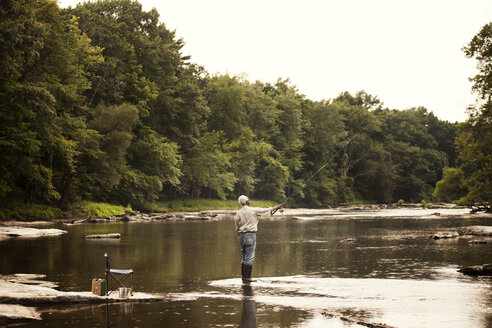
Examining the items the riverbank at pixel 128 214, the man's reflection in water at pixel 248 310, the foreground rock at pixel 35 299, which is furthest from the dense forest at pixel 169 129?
the foreground rock at pixel 35 299

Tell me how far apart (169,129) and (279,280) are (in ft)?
178

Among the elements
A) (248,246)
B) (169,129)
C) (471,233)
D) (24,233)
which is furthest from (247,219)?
(169,129)

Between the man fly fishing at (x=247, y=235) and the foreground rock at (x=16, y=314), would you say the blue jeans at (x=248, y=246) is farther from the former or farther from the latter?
the foreground rock at (x=16, y=314)

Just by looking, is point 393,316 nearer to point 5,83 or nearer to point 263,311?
point 263,311

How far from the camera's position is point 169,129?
67.2 m

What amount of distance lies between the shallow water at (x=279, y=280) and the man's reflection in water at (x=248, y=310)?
0.06 ft

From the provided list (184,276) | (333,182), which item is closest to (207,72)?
(333,182)

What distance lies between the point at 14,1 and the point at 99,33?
25.2 m

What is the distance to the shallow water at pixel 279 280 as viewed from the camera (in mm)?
9883

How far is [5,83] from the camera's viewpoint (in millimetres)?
33094

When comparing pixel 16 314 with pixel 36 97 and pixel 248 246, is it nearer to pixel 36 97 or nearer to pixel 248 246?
pixel 248 246

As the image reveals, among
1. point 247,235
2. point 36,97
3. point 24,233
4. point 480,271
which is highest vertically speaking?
point 36,97

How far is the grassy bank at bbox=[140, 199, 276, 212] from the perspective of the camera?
5922 cm

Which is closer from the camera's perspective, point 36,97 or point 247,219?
point 247,219
